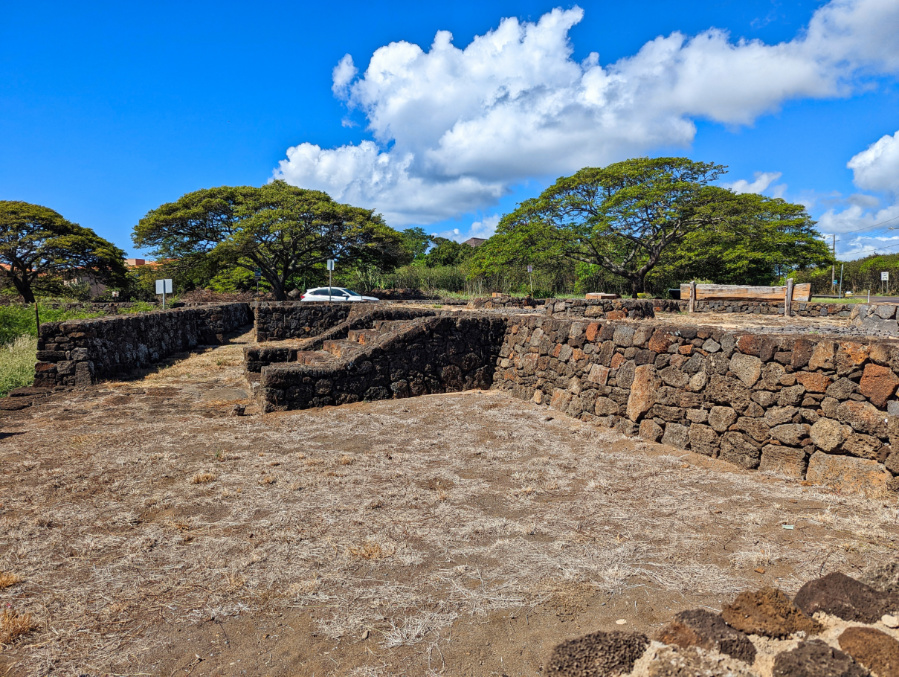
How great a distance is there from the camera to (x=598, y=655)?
2.07 m

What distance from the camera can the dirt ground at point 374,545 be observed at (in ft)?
7.73

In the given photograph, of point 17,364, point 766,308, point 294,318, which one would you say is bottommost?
point 17,364

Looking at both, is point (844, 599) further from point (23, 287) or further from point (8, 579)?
point (23, 287)

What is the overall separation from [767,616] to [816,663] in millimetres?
351

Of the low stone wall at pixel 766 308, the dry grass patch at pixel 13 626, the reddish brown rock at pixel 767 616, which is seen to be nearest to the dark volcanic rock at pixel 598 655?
the reddish brown rock at pixel 767 616

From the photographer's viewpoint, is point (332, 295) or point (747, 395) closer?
point (747, 395)

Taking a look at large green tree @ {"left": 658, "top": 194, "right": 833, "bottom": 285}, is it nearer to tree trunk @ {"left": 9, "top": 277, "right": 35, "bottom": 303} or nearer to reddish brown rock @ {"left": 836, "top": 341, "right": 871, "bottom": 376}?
reddish brown rock @ {"left": 836, "top": 341, "right": 871, "bottom": 376}

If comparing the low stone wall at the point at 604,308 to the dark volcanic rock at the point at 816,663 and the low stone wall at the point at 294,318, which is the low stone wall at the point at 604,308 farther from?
the dark volcanic rock at the point at 816,663

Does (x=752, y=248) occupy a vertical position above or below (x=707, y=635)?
above

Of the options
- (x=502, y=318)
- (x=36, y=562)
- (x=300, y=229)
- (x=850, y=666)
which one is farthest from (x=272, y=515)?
(x=300, y=229)

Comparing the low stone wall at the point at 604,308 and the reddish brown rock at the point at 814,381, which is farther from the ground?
the low stone wall at the point at 604,308

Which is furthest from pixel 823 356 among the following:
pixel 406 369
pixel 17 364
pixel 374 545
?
pixel 17 364

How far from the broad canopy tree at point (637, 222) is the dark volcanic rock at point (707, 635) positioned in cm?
2875

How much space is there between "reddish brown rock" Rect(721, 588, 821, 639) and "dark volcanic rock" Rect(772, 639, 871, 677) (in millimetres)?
161
